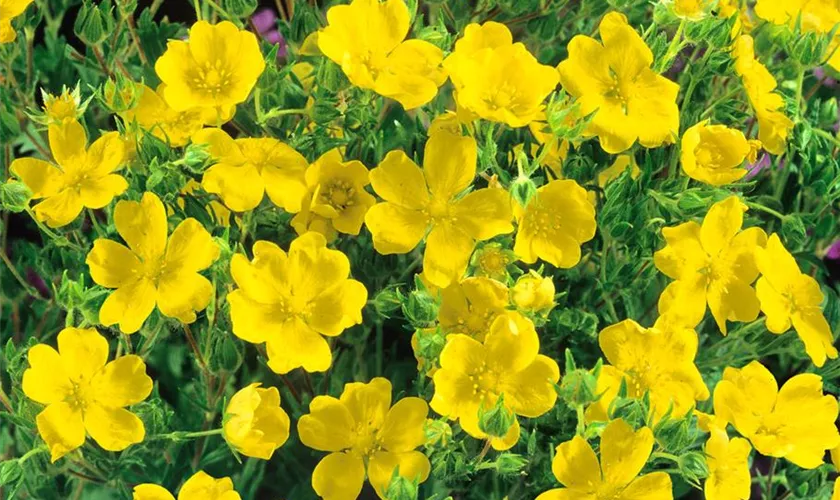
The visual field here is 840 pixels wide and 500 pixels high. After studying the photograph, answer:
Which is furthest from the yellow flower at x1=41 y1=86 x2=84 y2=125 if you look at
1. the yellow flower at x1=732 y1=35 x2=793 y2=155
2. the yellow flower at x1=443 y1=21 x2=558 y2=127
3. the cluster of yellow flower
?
the yellow flower at x1=732 y1=35 x2=793 y2=155

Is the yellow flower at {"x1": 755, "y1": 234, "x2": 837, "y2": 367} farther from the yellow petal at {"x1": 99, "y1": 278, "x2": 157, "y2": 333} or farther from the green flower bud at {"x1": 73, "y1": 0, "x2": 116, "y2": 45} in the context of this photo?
the green flower bud at {"x1": 73, "y1": 0, "x2": 116, "y2": 45}

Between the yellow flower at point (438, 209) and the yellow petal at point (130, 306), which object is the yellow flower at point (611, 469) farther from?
the yellow petal at point (130, 306)

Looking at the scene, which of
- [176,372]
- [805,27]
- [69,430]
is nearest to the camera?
[69,430]

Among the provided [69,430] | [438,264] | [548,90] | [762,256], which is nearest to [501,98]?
[548,90]

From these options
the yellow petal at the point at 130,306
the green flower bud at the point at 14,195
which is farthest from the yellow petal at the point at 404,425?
the green flower bud at the point at 14,195

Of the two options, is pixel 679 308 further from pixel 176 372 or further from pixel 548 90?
pixel 176 372
